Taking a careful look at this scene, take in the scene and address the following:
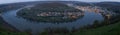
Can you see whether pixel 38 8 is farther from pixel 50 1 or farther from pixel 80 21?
pixel 80 21

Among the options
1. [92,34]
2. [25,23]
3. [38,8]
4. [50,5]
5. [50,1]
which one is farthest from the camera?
[50,1]

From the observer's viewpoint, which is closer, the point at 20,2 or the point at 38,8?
the point at 38,8

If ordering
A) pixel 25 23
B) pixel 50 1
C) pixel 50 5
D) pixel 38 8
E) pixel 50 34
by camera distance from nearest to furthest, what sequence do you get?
1. pixel 50 34
2. pixel 25 23
3. pixel 38 8
4. pixel 50 5
5. pixel 50 1

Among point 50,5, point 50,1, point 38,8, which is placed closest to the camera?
point 38,8

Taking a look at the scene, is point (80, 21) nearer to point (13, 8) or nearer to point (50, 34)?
point (50, 34)

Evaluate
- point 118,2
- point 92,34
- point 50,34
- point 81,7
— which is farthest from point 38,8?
point 92,34

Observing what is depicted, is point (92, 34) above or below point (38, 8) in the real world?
above

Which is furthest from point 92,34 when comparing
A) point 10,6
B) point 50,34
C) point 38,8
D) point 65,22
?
point 10,6

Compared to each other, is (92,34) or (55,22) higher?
(92,34)

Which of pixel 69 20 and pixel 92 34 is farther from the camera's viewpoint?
pixel 69 20
